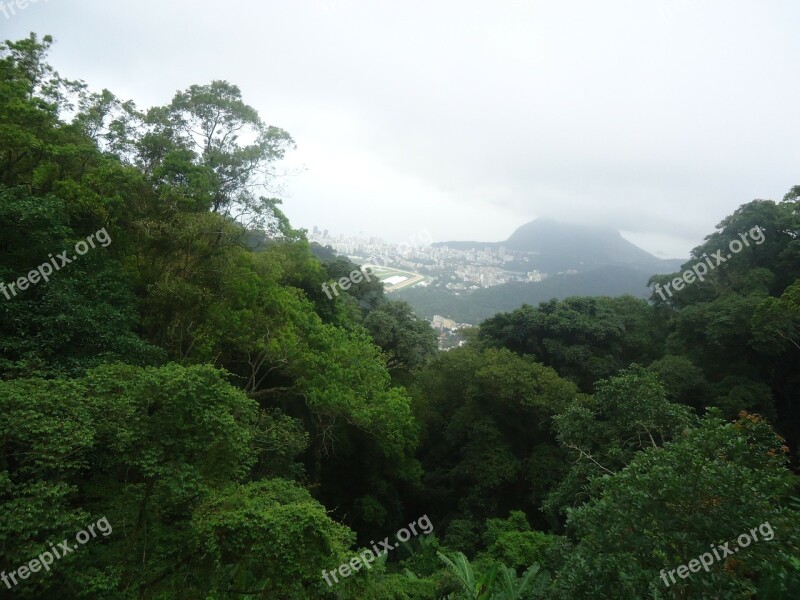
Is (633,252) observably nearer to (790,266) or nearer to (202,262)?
(790,266)

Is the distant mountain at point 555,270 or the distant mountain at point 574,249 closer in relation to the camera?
the distant mountain at point 555,270

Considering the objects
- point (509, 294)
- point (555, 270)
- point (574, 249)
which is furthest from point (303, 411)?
point (574, 249)

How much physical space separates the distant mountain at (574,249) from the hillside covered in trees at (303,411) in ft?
198

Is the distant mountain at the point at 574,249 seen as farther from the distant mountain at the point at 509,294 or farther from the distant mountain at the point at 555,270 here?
the distant mountain at the point at 509,294

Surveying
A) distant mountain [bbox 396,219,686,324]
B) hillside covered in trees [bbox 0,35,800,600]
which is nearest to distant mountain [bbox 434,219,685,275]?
distant mountain [bbox 396,219,686,324]

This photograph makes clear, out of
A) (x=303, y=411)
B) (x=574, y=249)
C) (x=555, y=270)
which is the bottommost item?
(x=303, y=411)

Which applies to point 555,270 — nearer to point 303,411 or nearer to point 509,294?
point 509,294

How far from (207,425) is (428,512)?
12408 mm

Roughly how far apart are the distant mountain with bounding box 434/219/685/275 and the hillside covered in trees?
198 ft

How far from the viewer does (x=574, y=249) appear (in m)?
95.4

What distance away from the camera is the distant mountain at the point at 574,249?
3216 inches

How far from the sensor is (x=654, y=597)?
479 cm

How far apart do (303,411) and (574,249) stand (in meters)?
92.8

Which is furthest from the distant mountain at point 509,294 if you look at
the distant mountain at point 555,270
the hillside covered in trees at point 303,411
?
the hillside covered in trees at point 303,411
